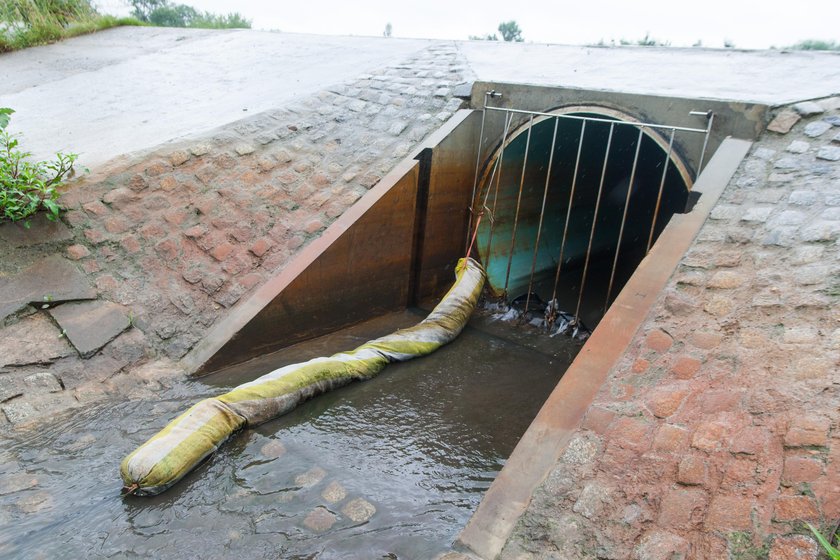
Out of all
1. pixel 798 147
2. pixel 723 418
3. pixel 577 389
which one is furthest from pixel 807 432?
pixel 798 147

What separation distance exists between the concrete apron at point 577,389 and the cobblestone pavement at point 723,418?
0.05m

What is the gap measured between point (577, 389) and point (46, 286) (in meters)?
3.28

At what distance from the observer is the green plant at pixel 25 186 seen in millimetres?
3797

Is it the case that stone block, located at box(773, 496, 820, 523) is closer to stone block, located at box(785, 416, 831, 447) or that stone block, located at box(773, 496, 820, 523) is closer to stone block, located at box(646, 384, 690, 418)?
stone block, located at box(785, 416, 831, 447)

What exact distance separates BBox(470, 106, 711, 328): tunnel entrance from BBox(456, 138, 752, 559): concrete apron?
0.94m

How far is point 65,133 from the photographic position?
17.3 feet

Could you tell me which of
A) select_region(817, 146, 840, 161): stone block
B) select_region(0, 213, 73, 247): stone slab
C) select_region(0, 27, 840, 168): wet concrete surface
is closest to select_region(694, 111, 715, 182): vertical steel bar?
select_region(0, 27, 840, 168): wet concrete surface

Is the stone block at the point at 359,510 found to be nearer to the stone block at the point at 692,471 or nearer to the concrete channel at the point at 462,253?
the concrete channel at the point at 462,253

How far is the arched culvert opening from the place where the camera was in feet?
17.2

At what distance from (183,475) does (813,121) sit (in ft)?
13.7

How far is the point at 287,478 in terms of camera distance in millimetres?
2902

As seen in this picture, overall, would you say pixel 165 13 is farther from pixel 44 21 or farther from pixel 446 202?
pixel 446 202

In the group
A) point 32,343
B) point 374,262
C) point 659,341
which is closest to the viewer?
point 659,341

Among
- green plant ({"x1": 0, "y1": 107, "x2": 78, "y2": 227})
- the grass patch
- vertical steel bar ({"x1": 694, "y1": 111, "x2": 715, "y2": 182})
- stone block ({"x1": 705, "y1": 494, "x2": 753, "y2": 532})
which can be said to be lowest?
stone block ({"x1": 705, "y1": 494, "x2": 753, "y2": 532})
